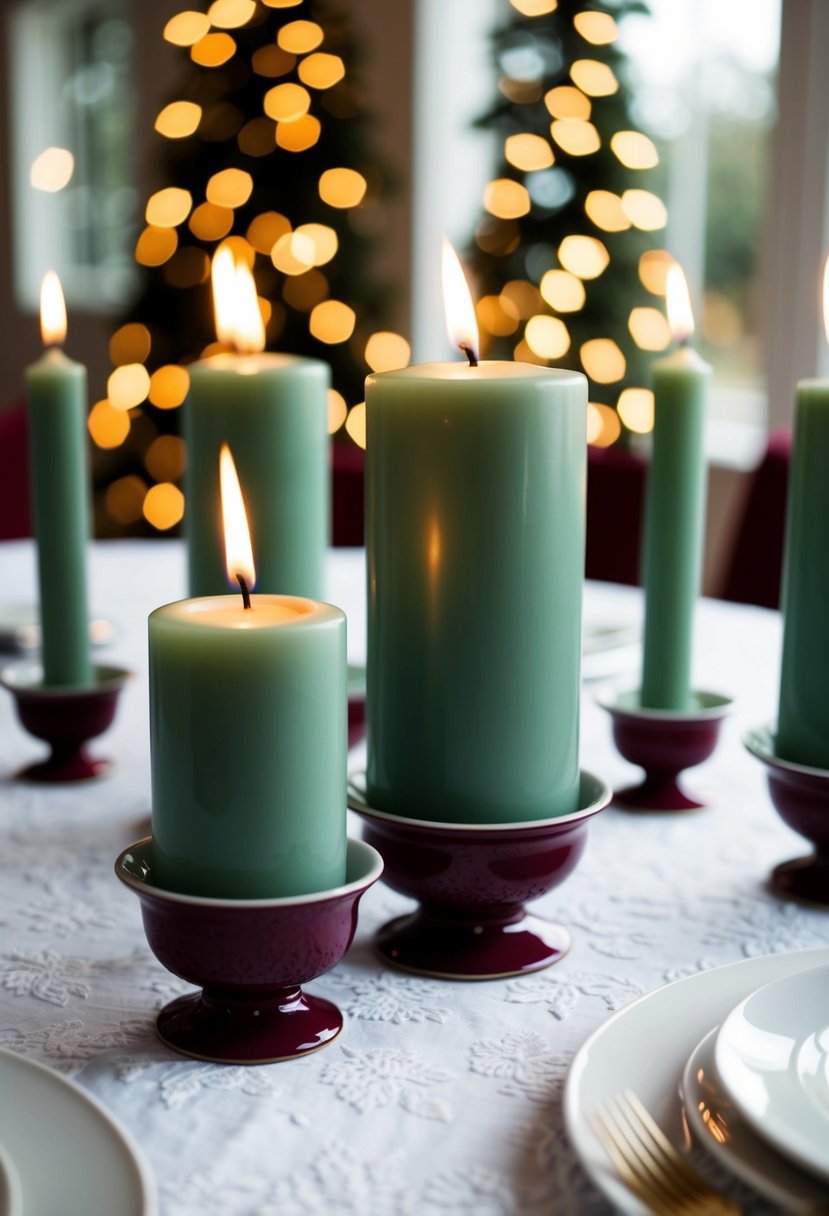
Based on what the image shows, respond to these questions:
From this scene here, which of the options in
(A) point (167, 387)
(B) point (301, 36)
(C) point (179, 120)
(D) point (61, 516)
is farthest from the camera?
(A) point (167, 387)

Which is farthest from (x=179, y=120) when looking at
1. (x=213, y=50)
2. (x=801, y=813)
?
(x=801, y=813)

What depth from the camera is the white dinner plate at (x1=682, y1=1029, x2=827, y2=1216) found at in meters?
0.40

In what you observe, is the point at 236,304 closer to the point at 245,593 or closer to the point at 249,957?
the point at 245,593

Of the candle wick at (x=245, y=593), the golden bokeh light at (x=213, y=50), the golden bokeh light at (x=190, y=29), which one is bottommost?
the candle wick at (x=245, y=593)

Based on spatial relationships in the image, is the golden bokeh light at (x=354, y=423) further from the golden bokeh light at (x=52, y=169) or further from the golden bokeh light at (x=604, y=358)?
the golden bokeh light at (x=52, y=169)

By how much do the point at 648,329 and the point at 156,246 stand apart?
4.77ft

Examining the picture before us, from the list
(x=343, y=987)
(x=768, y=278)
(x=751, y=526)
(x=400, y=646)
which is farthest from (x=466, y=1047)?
(x=768, y=278)

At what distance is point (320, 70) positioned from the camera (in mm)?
3512

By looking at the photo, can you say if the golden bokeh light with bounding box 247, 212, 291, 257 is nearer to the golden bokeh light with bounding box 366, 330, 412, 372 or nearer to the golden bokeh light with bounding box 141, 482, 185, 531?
the golden bokeh light with bounding box 366, 330, 412, 372

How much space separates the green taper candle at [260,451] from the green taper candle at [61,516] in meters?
0.12

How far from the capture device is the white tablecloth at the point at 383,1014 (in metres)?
0.46

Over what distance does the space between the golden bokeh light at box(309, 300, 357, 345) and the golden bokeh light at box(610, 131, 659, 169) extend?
88cm

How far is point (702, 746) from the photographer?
32.6 inches

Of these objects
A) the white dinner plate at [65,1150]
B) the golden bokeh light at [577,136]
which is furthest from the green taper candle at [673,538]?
the golden bokeh light at [577,136]
